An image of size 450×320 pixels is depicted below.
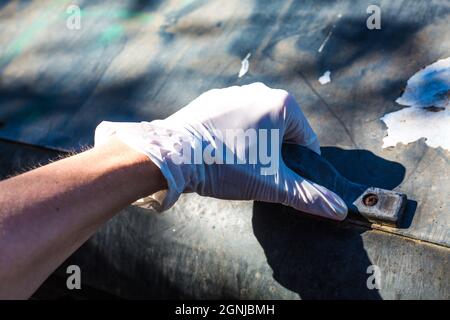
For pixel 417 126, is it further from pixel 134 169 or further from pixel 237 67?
pixel 134 169

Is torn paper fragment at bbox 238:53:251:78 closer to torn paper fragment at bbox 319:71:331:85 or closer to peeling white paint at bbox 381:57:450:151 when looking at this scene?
torn paper fragment at bbox 319:71:331:85

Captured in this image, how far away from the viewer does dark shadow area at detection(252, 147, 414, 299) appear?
3.39 ft

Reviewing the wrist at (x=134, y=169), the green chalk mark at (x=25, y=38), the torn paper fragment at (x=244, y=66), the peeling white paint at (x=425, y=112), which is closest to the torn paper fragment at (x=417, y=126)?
the peeling white paint at (x=425, y=112)

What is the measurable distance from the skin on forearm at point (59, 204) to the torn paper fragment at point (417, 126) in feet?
1.47

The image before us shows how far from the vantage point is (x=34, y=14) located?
1775 millimetres

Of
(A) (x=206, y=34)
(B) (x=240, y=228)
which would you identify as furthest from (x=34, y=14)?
(B) (x=240, y=228)

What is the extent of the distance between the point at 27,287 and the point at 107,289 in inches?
18.0

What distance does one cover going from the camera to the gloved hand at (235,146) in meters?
1.02

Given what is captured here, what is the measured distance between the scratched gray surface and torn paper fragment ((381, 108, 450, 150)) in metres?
0.02

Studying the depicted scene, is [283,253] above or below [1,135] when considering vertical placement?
below

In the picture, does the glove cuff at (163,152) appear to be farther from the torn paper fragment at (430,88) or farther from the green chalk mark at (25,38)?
the green chalk mark at (25,38)

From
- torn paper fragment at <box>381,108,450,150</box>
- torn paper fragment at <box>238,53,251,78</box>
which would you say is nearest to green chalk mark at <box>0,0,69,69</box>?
torn paper fragment at <box>238,53,251,78</box>

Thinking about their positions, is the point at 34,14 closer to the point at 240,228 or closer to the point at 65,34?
the point at 65,34

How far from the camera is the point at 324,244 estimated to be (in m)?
1.07
